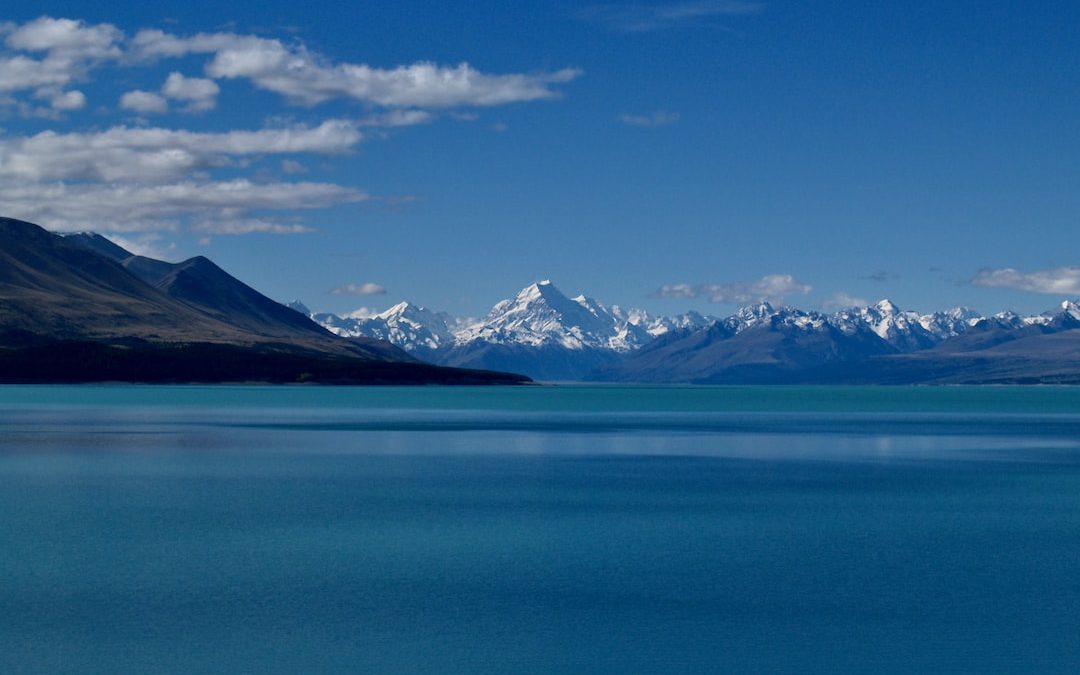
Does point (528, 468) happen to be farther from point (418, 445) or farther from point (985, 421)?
point (985, 421)

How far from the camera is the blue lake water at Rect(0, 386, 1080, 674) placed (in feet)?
99.4

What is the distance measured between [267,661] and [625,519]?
86.6 feet

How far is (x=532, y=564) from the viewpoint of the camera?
137ft

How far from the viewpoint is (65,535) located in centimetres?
4753

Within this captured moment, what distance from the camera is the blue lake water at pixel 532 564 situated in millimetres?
30297

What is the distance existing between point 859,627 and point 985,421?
150 metres

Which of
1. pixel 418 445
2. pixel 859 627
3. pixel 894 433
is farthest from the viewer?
pixel 894 433

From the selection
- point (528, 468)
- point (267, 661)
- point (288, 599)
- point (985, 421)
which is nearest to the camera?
point (267, 661)

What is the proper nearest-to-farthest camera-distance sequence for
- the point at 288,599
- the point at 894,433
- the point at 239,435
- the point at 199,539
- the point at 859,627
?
the point at 859,627 → the point at 288,599 → the point at 199,539 → the point at 239,435 → the point at 894,433

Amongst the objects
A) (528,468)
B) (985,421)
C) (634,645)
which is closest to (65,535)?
(634,645)

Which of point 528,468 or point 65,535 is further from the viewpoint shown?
point 528,468

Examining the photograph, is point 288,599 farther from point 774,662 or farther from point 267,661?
point 774,662

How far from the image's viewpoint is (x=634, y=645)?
30.8 m

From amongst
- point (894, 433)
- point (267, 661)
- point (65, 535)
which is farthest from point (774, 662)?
point (894, 433)
